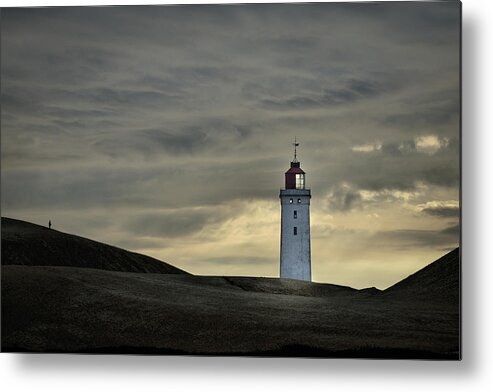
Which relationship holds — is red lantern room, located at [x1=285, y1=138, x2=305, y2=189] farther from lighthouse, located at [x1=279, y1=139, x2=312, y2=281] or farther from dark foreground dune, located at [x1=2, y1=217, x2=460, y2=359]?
dark foreground dune, located at [x1=2, y1=217, x2=460, y2=359]

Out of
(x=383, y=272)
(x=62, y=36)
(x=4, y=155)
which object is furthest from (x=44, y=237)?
(x=383, y=272)

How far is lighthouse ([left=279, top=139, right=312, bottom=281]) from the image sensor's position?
536 cm

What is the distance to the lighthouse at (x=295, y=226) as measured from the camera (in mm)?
5355

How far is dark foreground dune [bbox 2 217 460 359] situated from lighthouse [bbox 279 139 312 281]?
0.09 m

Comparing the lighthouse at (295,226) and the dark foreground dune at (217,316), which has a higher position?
the lighthouse at (295,226)

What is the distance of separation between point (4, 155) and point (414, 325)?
254 centimetres

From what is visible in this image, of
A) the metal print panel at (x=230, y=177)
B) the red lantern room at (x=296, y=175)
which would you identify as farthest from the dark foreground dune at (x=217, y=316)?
the red lantern room at (x=296, y=175)

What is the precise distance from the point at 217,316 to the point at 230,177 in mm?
797

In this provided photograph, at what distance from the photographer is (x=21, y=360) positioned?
17.9 ft

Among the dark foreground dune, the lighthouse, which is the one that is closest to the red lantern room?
the lighthouse

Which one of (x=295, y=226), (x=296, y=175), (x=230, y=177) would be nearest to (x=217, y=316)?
(x=295, y=226)

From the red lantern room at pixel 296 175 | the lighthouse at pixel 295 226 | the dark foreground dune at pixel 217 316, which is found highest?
the red lantern room at pixel 296 175

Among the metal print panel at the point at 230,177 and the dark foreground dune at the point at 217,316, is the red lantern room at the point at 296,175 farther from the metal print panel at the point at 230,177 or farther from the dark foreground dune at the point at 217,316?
the dark foreground dune at the point at 217,316

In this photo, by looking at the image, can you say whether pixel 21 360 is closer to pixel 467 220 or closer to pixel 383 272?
pixel 383 272
